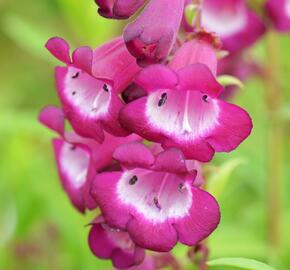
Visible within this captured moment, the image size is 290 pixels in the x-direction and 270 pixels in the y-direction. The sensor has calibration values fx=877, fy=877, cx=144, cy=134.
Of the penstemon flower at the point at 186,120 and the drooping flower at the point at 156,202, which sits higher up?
the penstemon flower at the point at 186,120

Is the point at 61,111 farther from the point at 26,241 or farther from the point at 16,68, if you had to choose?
the point at 16,68

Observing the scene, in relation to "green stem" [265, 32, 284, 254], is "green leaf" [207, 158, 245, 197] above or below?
above

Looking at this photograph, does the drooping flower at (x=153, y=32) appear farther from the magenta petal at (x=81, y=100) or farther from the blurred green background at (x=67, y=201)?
the blurred green background at (x=67, y=201)

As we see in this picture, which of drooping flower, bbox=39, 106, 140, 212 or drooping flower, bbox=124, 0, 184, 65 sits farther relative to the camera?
drooping flower, bbox=39, 106, 140, 212

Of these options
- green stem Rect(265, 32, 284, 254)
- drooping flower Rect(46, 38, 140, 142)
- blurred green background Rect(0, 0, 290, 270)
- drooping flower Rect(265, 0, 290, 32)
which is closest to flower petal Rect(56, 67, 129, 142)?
drooping flower Rect(46, 38, 140, 142)

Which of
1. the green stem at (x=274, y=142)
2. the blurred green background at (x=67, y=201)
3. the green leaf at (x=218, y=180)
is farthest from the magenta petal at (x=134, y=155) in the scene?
the green stem at (x=274, y=142)

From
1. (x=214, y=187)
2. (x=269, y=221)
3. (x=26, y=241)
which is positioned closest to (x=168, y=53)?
(x=214, y=187)

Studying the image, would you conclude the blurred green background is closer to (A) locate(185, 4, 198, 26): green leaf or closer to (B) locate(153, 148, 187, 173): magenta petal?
(A) locate(185, 4, 198, 26): green leaf

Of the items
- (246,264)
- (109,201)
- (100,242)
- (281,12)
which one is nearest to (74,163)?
(100,242)
